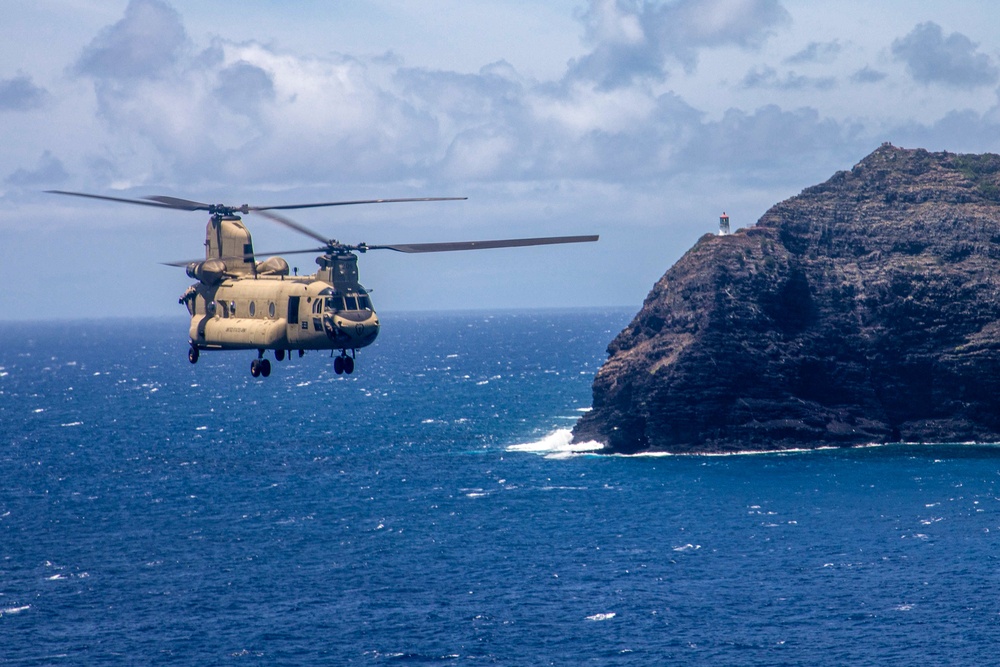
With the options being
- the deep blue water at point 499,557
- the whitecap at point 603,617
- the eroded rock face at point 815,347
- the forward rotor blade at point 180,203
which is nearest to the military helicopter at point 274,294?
the forward rotor blade at point 180,203

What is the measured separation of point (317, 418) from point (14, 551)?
85.1m

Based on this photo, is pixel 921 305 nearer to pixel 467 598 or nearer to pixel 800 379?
pixel 800 379

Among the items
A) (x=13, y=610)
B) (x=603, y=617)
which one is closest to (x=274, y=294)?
(x=603, y=617)

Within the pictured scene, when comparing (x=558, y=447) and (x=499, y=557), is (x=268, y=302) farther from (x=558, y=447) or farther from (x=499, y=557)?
(x=558, y=447)

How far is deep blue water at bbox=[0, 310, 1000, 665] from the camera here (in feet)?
254

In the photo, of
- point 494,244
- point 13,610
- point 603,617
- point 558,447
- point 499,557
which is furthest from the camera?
point 558,447

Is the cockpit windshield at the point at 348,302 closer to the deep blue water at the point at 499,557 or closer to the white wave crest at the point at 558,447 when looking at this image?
the deep blue water at the point at 499,557

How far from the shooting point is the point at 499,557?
96.2 m

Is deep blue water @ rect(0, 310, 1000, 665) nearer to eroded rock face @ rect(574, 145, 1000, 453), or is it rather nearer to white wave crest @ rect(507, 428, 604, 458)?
white wave crest @ rect(507, 428, 604, 458)

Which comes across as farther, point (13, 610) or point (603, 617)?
point (13, 610)

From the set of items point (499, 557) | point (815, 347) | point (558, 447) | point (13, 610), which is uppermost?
point (815, 347)

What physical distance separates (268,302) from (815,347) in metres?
97.7

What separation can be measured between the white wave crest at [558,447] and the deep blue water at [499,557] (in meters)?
0.62

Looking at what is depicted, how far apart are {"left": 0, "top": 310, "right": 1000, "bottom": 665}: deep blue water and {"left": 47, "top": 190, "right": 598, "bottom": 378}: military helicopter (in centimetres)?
3509
